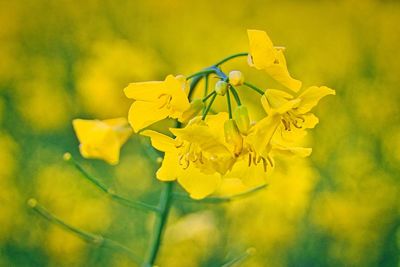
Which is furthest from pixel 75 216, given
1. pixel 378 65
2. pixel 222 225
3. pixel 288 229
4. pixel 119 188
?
pixel 378 65

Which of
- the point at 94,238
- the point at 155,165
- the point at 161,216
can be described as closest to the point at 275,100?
the point at 161,216

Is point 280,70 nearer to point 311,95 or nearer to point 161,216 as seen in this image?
point 311,95

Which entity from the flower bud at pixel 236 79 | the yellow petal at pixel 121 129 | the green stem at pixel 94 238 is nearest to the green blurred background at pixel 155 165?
the green stem at pixel 94 238

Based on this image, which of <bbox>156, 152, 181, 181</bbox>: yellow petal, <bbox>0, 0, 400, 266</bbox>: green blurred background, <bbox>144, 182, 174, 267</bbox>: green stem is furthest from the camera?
<bbox>0, 0, 400, 266</bbox>: green blurred background

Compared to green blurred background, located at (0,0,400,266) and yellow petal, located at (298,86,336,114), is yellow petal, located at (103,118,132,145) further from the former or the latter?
green blurred background, located at (0,0,400,266)

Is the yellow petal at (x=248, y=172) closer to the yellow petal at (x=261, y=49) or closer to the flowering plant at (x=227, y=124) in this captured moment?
the flowering plant at (x=227, y=124)

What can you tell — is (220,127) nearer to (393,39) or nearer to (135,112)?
(135,112)

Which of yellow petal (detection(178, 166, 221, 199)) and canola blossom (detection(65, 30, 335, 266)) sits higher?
canola blossom (detection(65, 30, 335, 266))

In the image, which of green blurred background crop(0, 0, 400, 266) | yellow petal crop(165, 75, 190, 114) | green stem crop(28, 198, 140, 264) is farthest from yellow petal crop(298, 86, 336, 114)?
green blurred background crop(0, 0, 400, 266)
